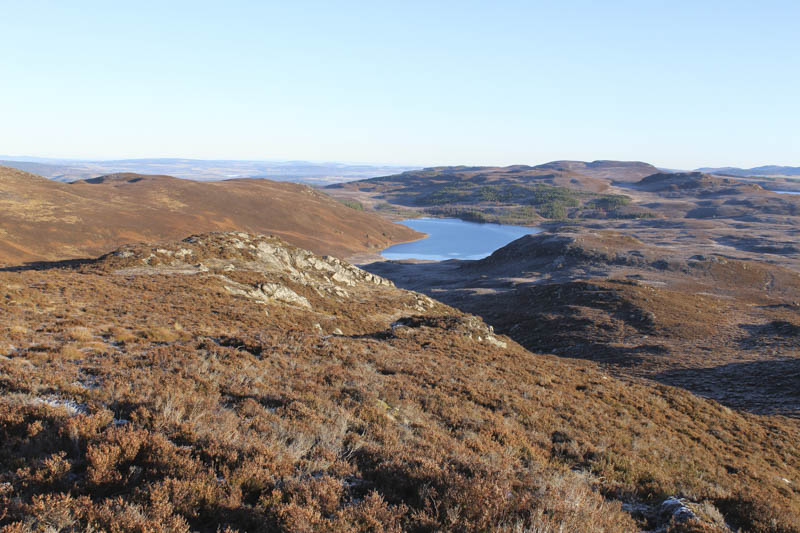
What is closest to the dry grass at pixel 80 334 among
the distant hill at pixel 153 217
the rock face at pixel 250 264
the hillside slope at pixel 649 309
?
the rock face at pixel 250 264

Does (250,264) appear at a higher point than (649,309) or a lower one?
higher

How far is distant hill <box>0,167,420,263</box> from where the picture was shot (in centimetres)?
6562

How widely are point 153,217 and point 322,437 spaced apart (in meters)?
97.6

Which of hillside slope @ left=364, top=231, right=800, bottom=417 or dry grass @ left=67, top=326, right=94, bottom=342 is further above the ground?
dry grass @ left=67, top=326, right=94, bottom=342

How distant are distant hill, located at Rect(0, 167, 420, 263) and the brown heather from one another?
56304 millimetres

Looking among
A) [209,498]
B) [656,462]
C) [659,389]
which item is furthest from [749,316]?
[209,498]

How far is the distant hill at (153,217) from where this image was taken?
6562 centimetres

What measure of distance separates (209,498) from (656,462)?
1073 cm

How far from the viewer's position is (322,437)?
25.2 feet

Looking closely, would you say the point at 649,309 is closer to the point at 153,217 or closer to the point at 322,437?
the point at 322,437

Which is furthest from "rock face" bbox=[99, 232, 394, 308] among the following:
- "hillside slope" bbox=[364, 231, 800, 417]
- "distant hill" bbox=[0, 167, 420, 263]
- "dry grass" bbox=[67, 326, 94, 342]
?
"distant hill" bbox=[0, 167, 420, 263]

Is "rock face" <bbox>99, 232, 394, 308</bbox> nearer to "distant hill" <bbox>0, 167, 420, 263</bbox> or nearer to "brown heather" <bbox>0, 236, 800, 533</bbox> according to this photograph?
"brown heather" <bbox>0, 236, 800, 533</bbox>

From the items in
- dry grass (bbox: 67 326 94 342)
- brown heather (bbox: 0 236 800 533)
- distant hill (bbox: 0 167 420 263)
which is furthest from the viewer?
distant hill (bbox: 0 167 420 263)

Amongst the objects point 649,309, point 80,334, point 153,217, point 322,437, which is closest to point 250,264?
point 80,334
